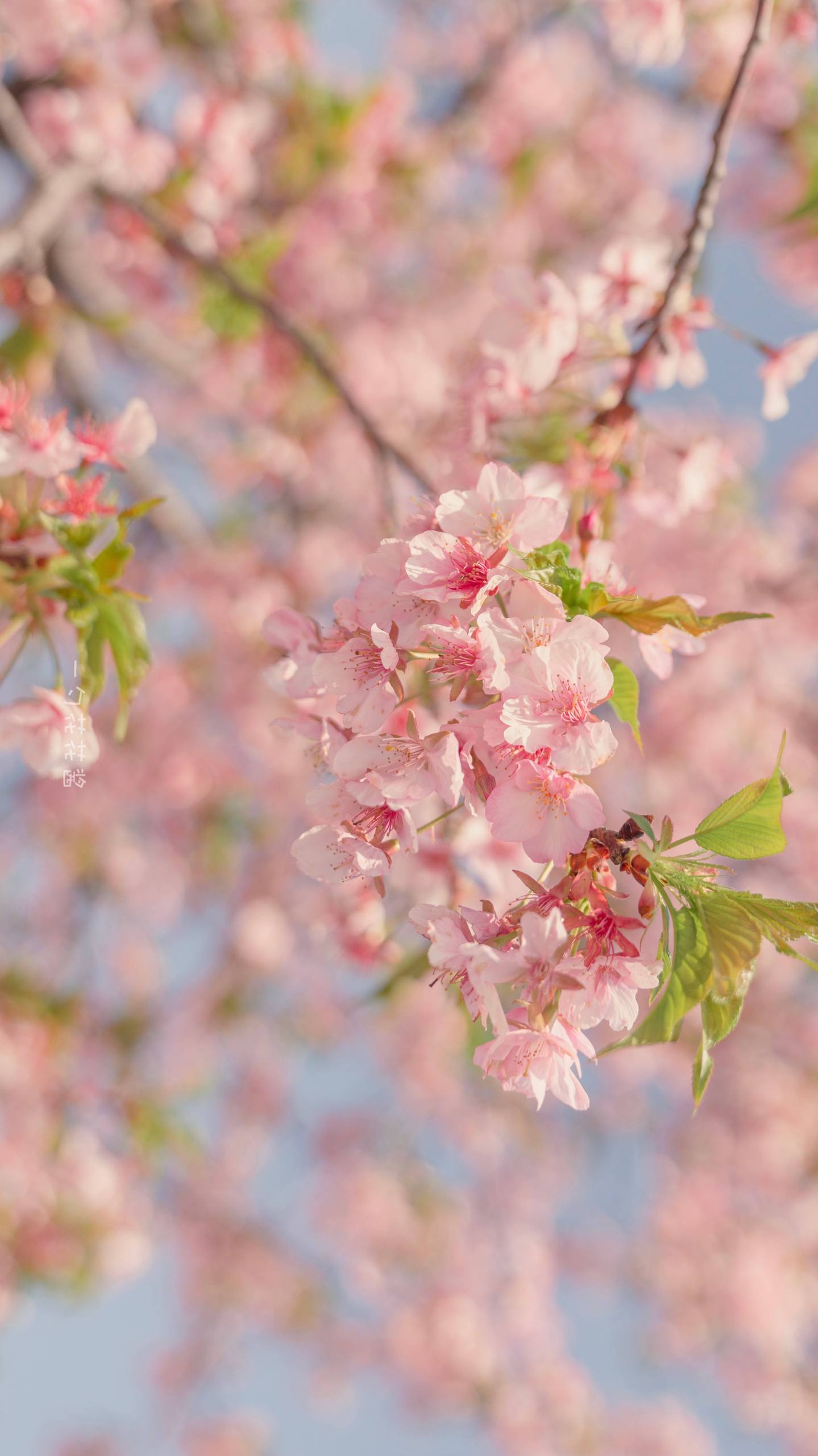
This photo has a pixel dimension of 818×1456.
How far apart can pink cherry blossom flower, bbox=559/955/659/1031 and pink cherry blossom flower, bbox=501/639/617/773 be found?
0.20m

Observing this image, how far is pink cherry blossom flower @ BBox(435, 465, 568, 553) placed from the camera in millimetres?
1101

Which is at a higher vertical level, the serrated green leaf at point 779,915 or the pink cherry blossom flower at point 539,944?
the serrated green leaf at point 779,915

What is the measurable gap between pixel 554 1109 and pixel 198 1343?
3.99 m

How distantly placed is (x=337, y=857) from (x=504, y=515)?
0.44m

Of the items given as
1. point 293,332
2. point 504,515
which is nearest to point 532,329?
point 293,332

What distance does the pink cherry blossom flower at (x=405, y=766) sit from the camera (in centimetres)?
101

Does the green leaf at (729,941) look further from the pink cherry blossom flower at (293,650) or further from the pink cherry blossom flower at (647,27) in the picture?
the pink cherry blossom flower at (647,27)

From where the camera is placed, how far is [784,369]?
188cm

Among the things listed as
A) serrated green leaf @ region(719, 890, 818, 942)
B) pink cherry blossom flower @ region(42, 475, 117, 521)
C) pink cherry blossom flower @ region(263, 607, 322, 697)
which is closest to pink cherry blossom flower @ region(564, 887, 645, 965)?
serrated green leaf @ region(719, 890, 818, 942)

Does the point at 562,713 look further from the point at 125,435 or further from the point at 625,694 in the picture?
the point at 125,435

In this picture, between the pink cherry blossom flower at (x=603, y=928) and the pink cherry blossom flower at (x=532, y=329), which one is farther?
the pink cherry blossom flower at (x=532, y=329)

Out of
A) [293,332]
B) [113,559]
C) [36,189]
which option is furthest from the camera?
[36,189]

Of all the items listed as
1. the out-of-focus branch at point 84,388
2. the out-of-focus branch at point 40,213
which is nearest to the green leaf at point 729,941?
the out-of-focus branch at point 40,213

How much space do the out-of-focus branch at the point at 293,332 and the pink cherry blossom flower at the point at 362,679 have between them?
1.20 ft
